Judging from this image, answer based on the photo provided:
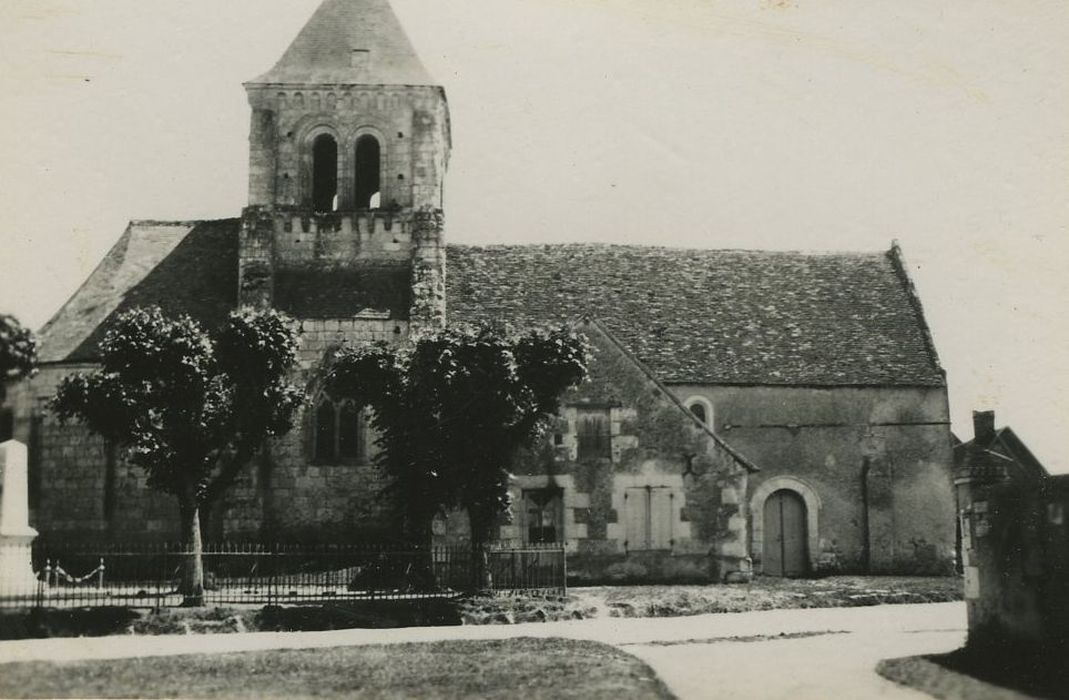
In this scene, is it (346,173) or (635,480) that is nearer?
(635,480)

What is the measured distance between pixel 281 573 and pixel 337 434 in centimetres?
469

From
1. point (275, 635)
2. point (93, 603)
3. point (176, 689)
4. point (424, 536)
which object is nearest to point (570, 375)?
point (424, 536)

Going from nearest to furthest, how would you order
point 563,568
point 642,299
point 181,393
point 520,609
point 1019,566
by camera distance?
point 1019,566, point 520,609, point 181,393, point 563,568, point 642,299

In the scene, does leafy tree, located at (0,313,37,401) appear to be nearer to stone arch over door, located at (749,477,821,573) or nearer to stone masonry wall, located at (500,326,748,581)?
stone masonry wall, located at (500,326,748,581)

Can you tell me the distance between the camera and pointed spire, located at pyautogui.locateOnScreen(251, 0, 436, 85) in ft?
99.5

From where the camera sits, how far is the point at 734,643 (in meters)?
16.3

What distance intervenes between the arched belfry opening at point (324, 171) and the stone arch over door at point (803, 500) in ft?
44.1

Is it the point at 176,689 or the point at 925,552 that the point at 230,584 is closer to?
the point at 176,689

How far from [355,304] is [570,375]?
812 cm

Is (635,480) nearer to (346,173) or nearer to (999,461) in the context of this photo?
(346,173)

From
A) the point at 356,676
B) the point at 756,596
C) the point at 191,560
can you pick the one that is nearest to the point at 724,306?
the point at 756,596

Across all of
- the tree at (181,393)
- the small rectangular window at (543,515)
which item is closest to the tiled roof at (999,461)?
the small rectangular window at (543,515)

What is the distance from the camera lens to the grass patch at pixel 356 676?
1314 cm

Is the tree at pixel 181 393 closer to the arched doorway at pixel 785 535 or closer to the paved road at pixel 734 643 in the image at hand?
the paved road at pixel 734 643
